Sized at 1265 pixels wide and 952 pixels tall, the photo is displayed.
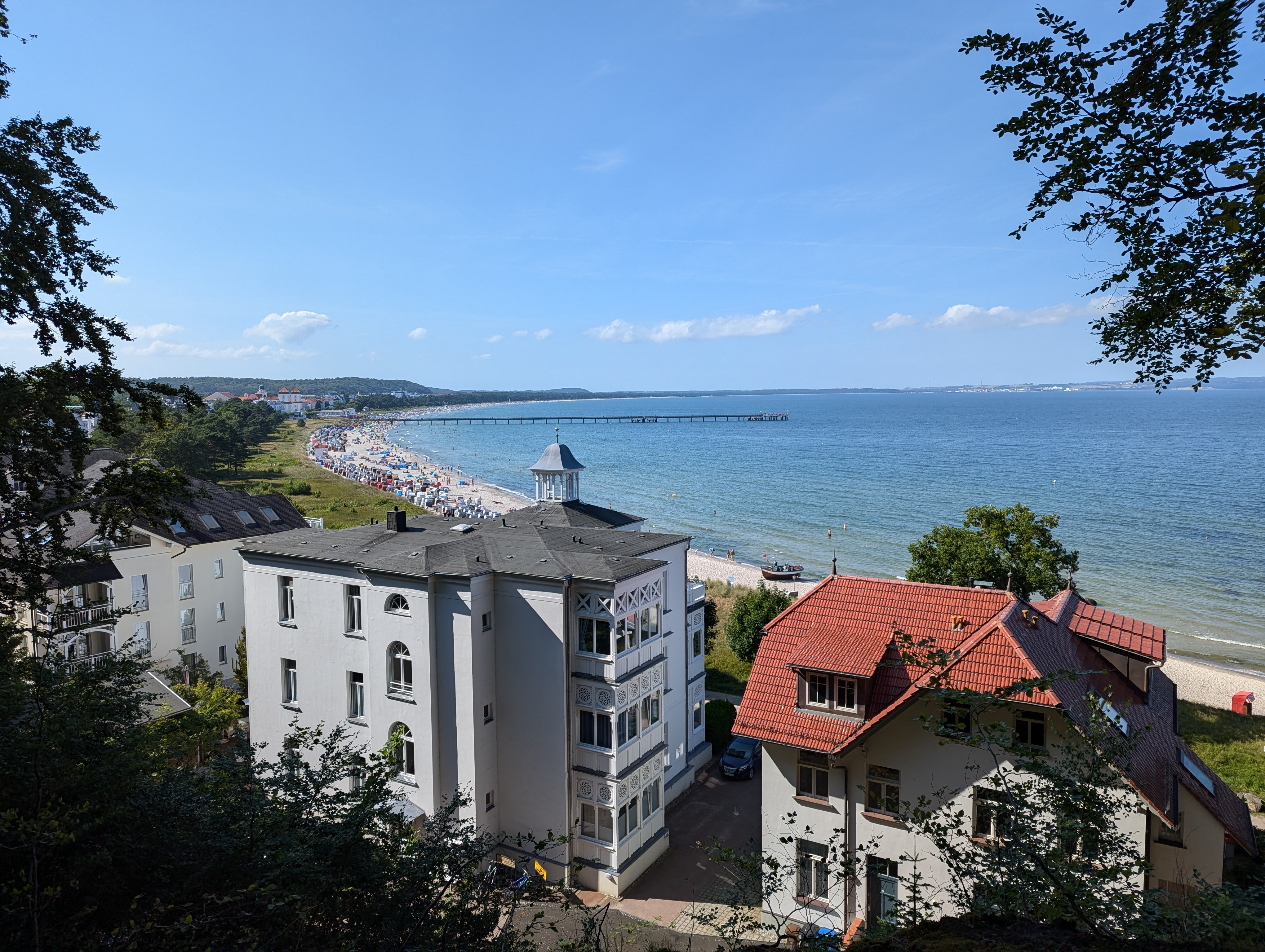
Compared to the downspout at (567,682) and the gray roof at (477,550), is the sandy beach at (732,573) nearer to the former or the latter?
the gray roof at (477,550)

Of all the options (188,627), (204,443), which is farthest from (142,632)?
(204,443)

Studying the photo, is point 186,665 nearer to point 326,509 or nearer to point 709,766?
point 709,766

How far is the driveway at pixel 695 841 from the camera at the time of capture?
1908cm

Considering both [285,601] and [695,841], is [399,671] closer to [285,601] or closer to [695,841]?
[285,601]

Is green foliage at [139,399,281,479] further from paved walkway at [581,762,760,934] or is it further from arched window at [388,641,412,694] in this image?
paved walkway at [581,762,760,934]

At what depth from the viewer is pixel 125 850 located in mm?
8398

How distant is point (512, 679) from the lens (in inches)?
792

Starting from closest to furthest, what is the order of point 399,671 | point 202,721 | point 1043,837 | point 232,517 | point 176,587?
point 1043,837, point 202,721, point 399,671, point 176,587, point 232,517

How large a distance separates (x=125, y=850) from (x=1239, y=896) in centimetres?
1158

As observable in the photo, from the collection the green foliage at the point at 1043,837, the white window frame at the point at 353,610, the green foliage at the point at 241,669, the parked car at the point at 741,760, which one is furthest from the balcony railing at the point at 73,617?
the parked car at the point at 741,760

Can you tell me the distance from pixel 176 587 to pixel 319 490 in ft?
200

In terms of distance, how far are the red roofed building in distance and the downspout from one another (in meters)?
5.41

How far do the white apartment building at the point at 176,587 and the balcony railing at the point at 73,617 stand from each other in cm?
12

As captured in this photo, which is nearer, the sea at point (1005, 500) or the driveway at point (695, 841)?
the driveway at point (695, 841)
